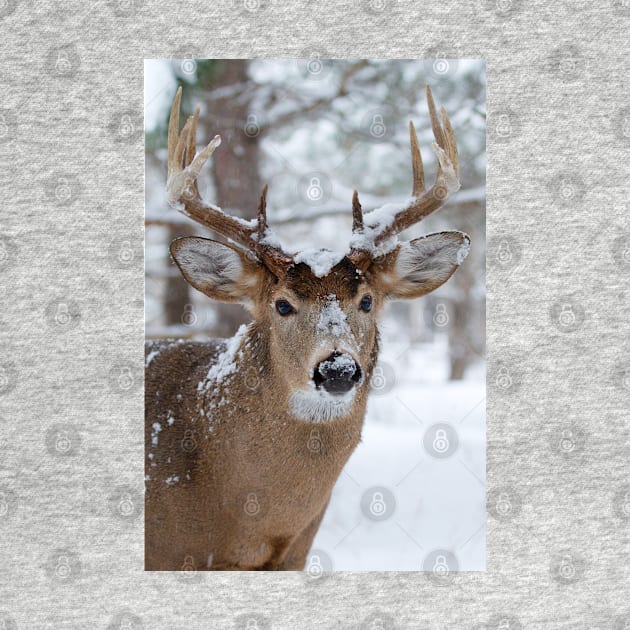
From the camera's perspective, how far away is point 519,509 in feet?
7.91

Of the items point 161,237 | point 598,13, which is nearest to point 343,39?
point 598,13

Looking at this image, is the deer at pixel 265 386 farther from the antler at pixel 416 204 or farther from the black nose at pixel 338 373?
the black nose at pixel 338 373

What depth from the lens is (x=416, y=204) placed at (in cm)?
235

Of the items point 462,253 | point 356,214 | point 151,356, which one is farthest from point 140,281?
point 462,253

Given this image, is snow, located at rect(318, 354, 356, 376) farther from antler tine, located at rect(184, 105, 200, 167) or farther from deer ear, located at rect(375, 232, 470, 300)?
antler tine, located at rect(184, 105, 200, 167)

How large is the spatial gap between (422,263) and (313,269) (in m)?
0.40

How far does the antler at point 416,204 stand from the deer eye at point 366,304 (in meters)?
0.10

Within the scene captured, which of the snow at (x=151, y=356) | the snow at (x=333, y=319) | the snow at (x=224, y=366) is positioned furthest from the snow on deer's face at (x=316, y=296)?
the snow at (x=151, y=356)

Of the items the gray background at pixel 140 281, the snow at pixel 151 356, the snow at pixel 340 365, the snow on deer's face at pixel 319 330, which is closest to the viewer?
the snow at pixel 340 365

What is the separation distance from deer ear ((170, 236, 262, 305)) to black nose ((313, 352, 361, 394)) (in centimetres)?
47

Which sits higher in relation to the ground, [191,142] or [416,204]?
[191,142]

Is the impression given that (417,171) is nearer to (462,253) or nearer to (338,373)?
(462,253)

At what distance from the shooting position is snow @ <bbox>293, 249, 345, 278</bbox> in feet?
7.18

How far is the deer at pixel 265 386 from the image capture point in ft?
7.31
